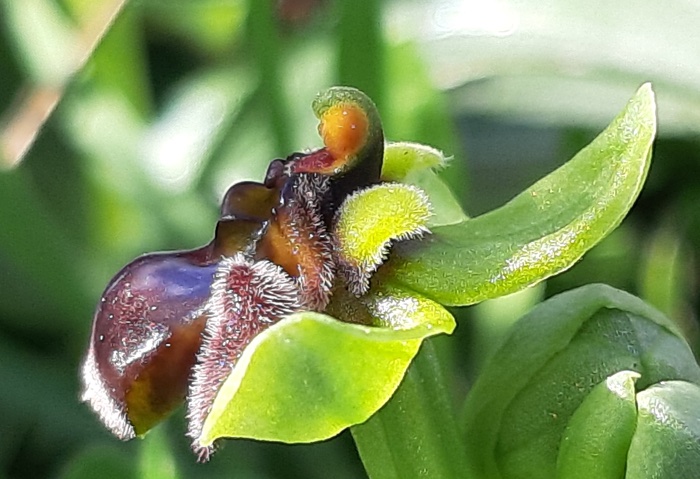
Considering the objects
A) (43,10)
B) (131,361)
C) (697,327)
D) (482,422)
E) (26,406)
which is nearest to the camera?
(131,361)

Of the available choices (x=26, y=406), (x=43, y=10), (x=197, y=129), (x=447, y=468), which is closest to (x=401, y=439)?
(x=447, y=468)

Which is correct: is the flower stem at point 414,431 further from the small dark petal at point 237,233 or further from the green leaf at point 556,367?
the small dark petal at point 237,233

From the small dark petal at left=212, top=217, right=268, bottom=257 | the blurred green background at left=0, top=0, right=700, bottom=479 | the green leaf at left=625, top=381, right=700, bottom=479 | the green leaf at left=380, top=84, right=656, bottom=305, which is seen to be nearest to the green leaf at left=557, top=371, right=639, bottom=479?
the green leaf at left=625, top=381, right=700, bottom=479

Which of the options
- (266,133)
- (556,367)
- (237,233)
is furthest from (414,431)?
(266,133)

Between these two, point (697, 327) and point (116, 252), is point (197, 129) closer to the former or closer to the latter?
point (116, 252)

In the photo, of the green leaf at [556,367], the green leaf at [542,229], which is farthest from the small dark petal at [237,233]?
the green leaf at [556,367]

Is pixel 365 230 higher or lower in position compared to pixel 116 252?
higher
